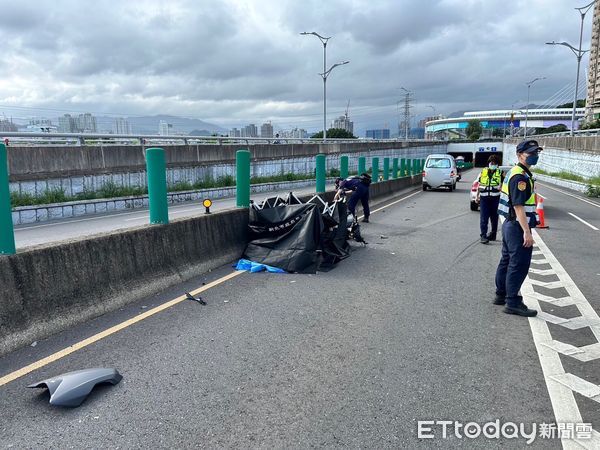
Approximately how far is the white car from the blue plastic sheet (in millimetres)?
20449

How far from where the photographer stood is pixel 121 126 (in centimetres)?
2366

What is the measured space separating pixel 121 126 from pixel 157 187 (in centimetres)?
1917

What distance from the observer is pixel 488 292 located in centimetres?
629

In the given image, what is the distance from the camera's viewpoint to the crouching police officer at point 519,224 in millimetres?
5219

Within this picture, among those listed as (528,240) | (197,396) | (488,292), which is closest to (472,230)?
(488,292)

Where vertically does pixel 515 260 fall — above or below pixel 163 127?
below

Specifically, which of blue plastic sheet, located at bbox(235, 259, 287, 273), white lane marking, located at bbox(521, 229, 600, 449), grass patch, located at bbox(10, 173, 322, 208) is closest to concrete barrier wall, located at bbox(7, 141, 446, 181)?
grass patch, located at bbox(10, 173, 322, 208)

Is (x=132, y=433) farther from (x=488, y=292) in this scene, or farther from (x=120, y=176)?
(x=120, y=176)

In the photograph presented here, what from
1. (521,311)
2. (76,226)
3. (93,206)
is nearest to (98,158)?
(93,206)

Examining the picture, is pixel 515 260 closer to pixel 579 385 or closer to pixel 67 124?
pixel 579 385

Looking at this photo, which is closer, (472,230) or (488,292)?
(488,292)

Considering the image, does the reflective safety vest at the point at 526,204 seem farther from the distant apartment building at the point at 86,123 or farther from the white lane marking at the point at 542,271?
the distant apartment building at the point at 86,123

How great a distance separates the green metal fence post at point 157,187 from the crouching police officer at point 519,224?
4.42 m

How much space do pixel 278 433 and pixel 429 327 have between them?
2.47m
